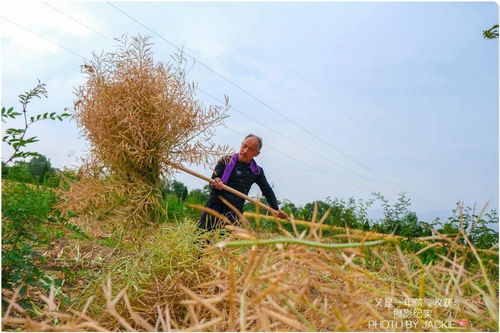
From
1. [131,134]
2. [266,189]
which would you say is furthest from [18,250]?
[266,189]

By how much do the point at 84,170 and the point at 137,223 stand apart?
55 cm

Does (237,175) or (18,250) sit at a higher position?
(237,175)

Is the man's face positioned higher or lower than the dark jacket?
higher

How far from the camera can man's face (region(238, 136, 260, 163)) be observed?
438cm

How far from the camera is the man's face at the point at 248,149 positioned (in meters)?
4.38

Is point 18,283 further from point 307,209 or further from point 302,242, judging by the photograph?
point 307,209

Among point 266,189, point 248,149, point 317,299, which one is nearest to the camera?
point 317,299

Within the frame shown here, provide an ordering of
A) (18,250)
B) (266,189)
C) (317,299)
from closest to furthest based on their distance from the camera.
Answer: (317,299)
(18,250)
(266,189)

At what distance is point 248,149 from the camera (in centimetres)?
439

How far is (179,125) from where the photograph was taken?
3.30 m

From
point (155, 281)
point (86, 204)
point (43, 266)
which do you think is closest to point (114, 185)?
point (86, 204)

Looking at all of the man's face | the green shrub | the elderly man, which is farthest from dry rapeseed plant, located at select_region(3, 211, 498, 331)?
the man's face

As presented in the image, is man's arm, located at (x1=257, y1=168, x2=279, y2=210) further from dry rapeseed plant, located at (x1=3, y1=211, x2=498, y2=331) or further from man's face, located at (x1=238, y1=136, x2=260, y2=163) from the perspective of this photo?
dry rapeseed plant, located at (x1=3, y1=211, x2=498, y2=331)

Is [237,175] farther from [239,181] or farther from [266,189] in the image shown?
[266,189]
